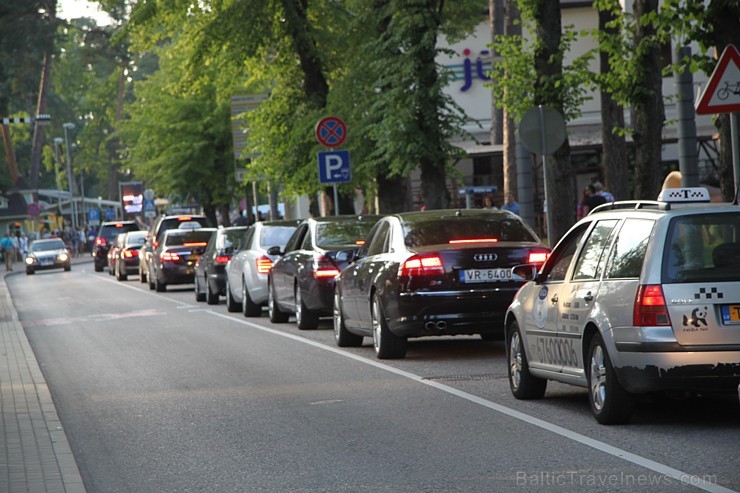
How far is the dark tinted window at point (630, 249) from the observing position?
9656 millimetres

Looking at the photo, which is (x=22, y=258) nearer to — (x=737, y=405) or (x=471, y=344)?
(x=471, y=344)

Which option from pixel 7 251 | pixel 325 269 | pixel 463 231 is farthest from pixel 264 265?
pixel 7 251

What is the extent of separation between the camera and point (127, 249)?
47094 millimetres

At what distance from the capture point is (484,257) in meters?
14.8

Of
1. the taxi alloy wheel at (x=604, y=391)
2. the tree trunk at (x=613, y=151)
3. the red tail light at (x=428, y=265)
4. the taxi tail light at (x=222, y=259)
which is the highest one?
the tree trunk at (x=613, y=151)

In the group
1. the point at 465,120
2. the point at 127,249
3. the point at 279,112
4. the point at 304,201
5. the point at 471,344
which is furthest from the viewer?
the point at 304,201

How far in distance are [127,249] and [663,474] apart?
40303 mm

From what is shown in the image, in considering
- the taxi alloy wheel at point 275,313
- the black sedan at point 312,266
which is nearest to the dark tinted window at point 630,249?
the black sedan at point 312,266

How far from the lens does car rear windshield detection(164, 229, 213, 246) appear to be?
36.0 m

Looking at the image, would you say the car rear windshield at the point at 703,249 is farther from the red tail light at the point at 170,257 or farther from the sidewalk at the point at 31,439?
the red tail light at the point at 170,257

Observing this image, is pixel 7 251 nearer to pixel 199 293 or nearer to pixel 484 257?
pixel 199 293

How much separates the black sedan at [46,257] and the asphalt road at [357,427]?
44722mm

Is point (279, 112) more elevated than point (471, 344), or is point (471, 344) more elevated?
point (279, 112)

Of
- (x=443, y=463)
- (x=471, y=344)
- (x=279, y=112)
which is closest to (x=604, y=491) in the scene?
(x=443, y=463)
